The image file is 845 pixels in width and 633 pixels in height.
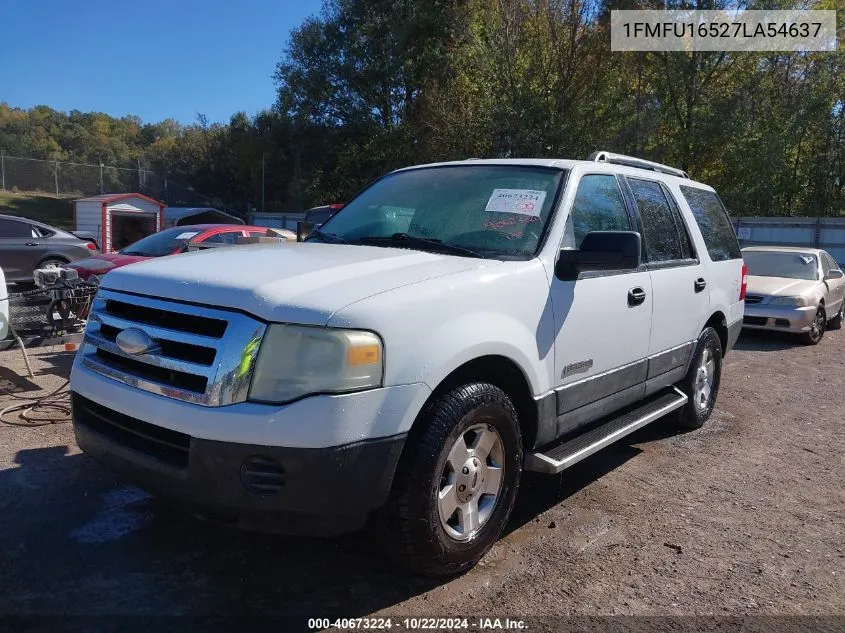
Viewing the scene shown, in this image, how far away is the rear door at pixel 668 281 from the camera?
440cm

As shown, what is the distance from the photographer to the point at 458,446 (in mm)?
2945

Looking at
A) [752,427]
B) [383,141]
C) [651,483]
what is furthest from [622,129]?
[651,483]

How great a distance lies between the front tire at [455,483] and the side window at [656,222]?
1921 millimetres

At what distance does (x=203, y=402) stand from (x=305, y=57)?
35310 millimetres

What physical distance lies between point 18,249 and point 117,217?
346 inches

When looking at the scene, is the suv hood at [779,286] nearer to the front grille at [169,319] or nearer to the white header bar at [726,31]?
the front grille at [169,319]

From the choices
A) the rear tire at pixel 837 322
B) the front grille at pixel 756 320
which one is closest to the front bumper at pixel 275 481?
the front grille at pixel 756 320

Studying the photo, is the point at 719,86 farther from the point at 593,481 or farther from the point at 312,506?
the point at 312,506

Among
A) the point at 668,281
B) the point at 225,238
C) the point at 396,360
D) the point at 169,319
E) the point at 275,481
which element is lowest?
the point at 275,481

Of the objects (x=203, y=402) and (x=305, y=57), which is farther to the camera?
(x=305, y=57)

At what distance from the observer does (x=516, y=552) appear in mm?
3377

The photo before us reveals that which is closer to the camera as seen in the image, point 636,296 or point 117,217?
point 636,296

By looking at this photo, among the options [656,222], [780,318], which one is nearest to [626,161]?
[656,222]

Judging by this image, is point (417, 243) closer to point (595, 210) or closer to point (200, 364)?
point (595, 210)
